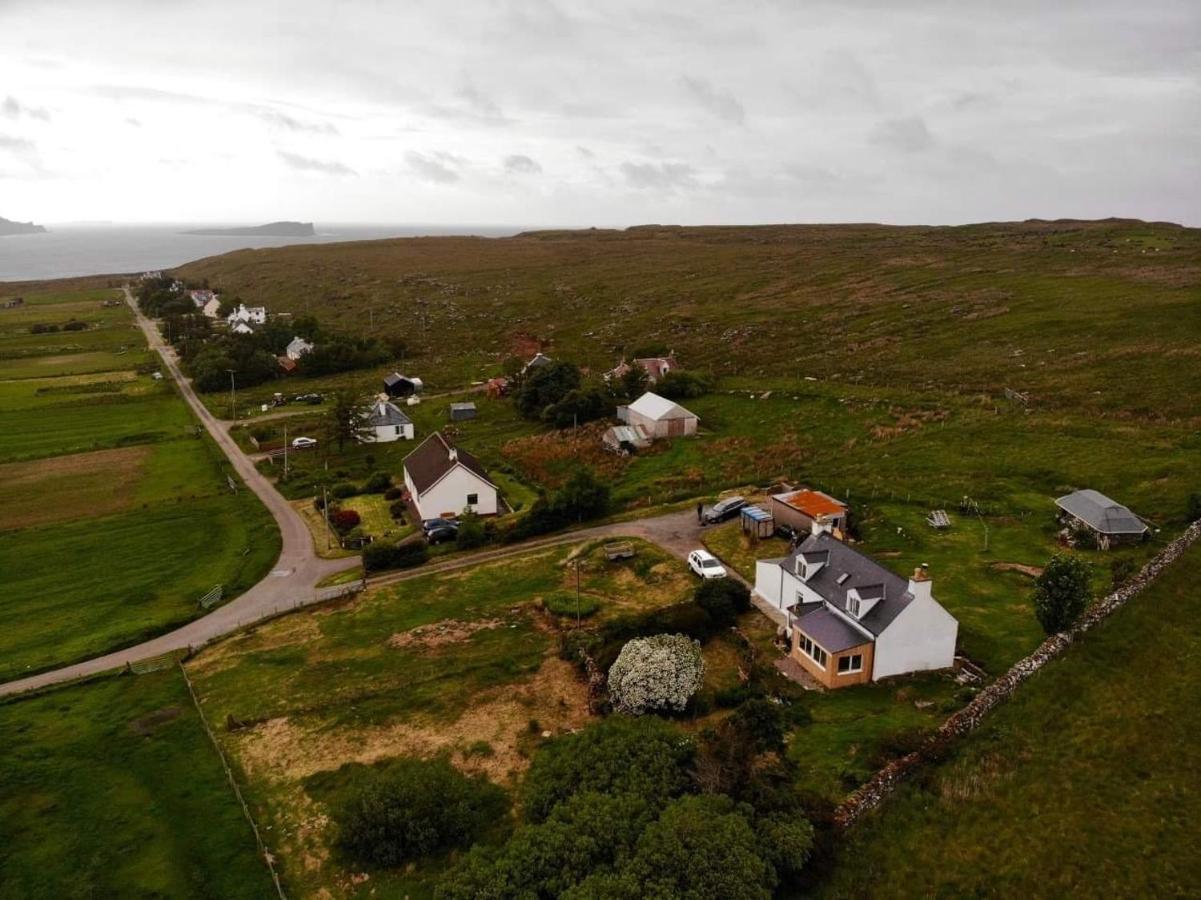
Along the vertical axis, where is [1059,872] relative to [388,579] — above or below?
above

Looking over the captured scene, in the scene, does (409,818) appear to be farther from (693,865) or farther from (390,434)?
(390,434)

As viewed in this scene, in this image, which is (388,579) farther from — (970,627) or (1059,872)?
(1059,872)

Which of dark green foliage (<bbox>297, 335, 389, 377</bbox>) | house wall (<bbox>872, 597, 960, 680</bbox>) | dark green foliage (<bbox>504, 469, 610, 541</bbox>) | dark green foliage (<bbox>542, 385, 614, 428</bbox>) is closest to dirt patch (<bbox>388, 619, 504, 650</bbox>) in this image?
dark green foliage (<bbox>504, 469, 610, 541</bbox>)

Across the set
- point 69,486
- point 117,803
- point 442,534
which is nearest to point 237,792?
point 117,803

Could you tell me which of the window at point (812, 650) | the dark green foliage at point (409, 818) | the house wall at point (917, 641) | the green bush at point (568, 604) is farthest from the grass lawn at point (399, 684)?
the house wall at point (917, 641)

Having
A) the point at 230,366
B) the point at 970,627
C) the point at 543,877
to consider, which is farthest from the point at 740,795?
the point at 230,366

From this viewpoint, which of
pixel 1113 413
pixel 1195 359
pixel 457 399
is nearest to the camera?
pixel 1113 413
